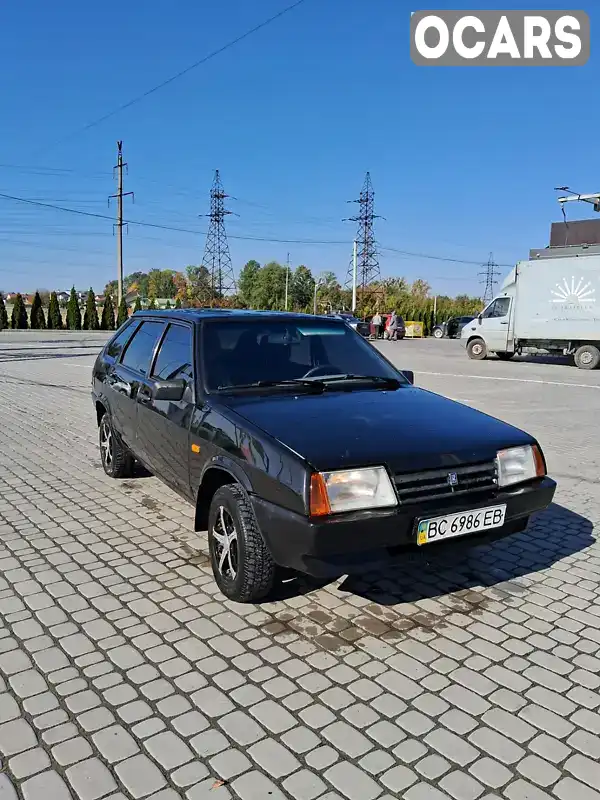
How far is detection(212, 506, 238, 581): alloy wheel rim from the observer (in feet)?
11.1

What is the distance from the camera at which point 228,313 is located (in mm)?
4617

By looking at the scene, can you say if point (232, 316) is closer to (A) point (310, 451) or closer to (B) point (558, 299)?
(A) point (310, 451)

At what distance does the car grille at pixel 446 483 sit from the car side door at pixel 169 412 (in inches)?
60.5

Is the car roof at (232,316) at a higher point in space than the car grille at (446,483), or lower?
higher

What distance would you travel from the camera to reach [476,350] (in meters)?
22.1

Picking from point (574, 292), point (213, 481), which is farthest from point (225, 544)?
point (574, 292)

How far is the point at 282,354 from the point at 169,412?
34.7 inches

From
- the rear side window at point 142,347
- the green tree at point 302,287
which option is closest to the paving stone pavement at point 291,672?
the rear side window at point 142,347

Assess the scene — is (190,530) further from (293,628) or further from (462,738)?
(462,738)

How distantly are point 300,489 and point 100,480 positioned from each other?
3.60 meters

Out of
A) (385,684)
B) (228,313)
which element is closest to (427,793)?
(385,684)

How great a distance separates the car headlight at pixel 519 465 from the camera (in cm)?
333

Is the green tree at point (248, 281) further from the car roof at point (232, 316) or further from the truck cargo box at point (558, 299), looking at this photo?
the car roof at point (232, 316)

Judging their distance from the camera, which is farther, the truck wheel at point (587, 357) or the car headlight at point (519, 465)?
the truck wheel at point (587, 357)
